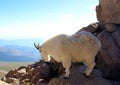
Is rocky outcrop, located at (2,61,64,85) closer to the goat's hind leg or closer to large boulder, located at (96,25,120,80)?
large boulder, located at (96,25,120,80)

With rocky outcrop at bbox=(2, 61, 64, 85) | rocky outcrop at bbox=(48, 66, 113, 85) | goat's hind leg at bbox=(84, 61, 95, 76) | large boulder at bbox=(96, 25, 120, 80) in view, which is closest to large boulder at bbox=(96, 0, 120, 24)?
large boulder at bbox=(96, 25, 120, 80)

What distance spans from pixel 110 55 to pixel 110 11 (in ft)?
14.3

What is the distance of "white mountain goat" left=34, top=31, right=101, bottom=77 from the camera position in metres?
17.0

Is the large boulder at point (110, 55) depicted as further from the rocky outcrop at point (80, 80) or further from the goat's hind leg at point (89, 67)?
the goat's hind leg at point (89, 67)

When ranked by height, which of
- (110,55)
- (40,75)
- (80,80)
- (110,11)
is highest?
(110,11)

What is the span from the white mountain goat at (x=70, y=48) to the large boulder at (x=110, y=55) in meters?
12.4

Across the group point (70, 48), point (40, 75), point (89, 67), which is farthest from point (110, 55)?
point (70, 48)

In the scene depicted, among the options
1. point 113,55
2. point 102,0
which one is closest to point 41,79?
point 113,55

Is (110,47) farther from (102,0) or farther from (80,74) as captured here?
(80,74)

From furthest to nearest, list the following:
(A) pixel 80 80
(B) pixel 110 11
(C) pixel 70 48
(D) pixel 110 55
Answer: (B) pixel 110 11 < (D) pixel 110 55 < (A) pixel 80 80 < (C) pixel 70 48

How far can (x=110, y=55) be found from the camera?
30.1 meters

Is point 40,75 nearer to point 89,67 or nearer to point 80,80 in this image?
point 80,80

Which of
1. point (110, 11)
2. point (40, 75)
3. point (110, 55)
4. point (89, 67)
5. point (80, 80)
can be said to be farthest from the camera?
point (110, 11)

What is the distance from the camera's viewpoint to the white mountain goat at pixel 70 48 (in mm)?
16984
